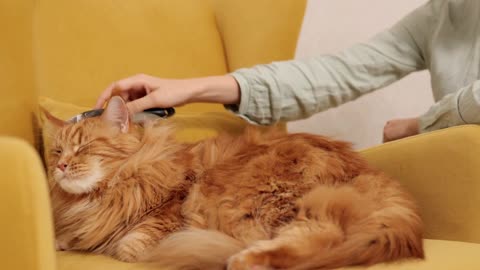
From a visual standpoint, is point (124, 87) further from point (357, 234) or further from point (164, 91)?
point (357, 234)

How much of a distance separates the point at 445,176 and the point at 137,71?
3.03ft

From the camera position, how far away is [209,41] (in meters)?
1.72

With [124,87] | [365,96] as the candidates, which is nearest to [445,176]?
[124,87]

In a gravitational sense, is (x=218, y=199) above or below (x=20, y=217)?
below

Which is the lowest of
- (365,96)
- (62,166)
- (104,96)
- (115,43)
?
(365,96)

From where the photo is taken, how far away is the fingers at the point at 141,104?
4.35 feet

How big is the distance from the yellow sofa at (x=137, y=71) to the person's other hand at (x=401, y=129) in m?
0.31

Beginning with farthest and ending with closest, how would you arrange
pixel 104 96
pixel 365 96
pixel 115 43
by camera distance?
1. pixel 365 96
2. pixel 115 43
3. pixel 104 96

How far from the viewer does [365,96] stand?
2.22 meters

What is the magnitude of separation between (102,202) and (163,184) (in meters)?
0.15

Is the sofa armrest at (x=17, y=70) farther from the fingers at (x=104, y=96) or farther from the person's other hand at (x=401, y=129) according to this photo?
the person's other hand at (x=401, y=129)

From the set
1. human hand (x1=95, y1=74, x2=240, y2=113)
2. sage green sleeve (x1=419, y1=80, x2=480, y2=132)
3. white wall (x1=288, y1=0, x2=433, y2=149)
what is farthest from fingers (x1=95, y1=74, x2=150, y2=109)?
white wall (x1=288, y1=0, x2=433, y2=149)

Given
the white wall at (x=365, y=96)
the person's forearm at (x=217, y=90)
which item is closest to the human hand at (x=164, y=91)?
the person's forearm at (x=217, y=90)

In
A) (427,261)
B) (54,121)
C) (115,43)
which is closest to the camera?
(427,261)
